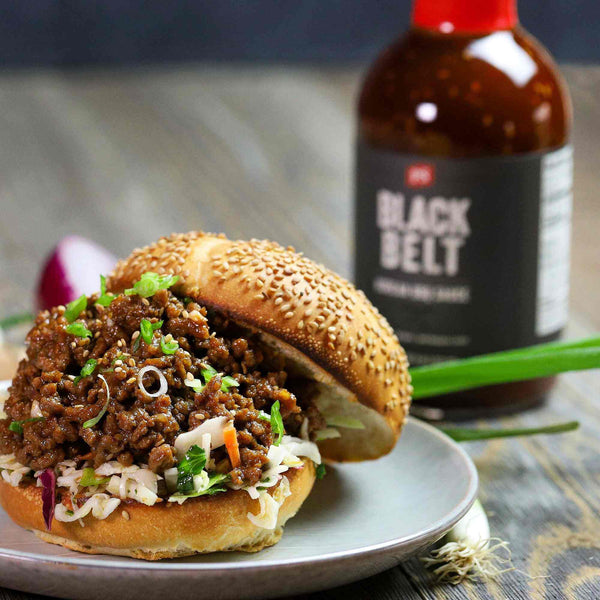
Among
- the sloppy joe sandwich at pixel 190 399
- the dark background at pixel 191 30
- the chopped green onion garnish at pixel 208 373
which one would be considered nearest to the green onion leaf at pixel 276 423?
the sloppy joe sandwich at pixel 190 399

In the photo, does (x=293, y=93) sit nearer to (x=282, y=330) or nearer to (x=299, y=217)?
(x=299, y=217)

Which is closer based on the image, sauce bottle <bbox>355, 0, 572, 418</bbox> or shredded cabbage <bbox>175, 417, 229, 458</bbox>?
shredded cabbage <bbox>175, 417, 229, 458</bbox>

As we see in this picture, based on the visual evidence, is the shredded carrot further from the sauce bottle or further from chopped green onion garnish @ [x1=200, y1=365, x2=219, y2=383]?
the sauce bottle

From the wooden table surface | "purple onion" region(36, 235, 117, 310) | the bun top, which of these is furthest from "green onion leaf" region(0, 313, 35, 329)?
the bun top

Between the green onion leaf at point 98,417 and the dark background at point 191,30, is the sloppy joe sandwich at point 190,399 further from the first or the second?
the dark background at point 191,30

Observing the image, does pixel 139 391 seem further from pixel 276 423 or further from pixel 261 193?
A: pixel 261 193
